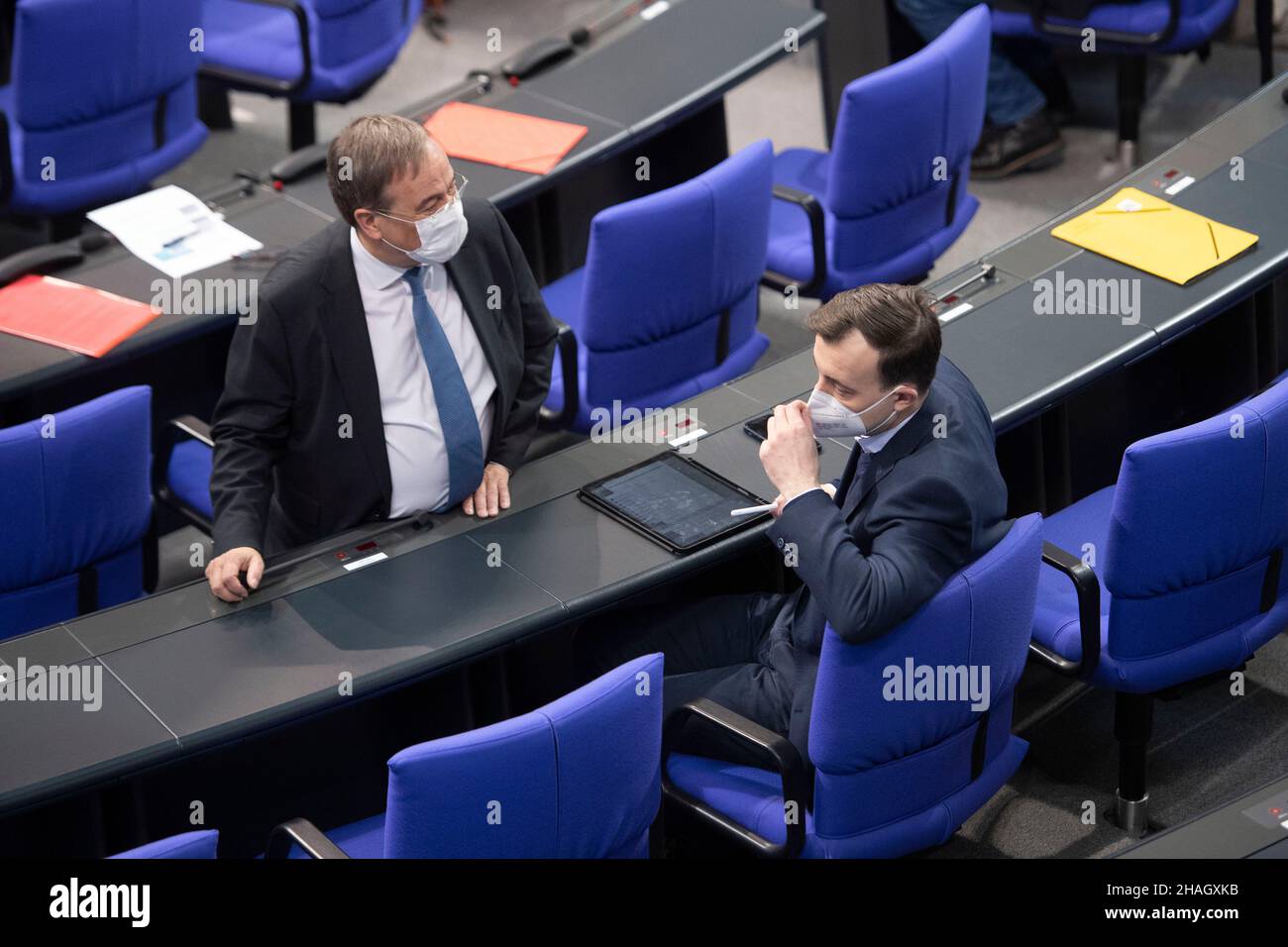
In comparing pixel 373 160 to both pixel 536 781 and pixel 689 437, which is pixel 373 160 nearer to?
pixel 689 437

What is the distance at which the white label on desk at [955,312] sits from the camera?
3969 mm

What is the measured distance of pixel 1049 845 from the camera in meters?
3.65

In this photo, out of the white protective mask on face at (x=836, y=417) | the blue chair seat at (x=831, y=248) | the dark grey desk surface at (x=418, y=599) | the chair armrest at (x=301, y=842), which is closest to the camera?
the chair armrest at (x=301, y=842)

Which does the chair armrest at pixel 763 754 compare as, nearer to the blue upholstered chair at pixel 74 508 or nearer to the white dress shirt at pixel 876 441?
the white dress shirt at pixel 876 441

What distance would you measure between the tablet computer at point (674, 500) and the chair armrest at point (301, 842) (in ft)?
2.66

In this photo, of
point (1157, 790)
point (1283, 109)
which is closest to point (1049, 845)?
point (1157, 790)

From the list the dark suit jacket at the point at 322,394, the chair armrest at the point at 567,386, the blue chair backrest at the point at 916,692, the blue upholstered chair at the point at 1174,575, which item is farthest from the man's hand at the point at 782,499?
the chair armrest at the point at 567,386

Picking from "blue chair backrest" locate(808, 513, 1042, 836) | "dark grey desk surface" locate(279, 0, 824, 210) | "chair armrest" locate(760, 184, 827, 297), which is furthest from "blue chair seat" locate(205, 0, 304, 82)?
"blue chair backrest" locate(808, 513, 1042, 836)

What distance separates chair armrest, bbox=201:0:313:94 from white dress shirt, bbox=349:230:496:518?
265 cm

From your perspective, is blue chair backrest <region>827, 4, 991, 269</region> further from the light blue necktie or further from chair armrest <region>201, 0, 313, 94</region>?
chair armrest <region>201, 0, 313, 94</region>

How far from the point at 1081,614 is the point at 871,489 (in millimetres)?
600

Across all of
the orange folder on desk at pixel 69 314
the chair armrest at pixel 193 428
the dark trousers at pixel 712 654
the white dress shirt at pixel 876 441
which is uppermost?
the white dress shirt at pixel 876 441

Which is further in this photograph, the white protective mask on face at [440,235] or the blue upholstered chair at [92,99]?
the blue upholstered chair at [92,99]

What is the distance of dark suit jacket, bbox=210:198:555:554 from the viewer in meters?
3.35
